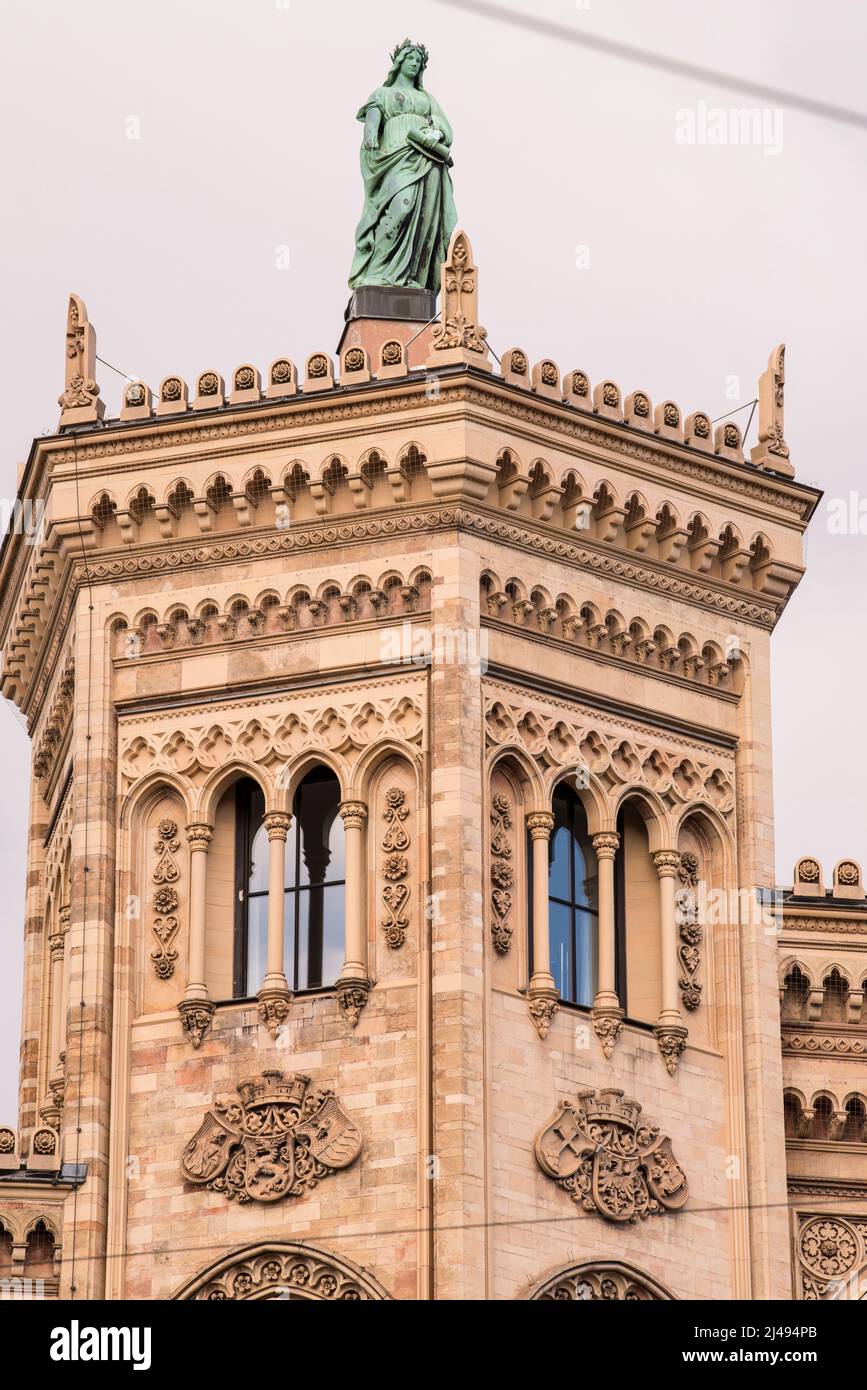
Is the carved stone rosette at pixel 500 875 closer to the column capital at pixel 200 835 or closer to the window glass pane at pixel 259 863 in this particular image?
the window glass pane at pixel 259 863

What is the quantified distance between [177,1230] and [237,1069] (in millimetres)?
1593

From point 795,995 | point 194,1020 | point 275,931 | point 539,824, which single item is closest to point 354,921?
point 275,931

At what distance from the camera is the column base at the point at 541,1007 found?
151 feet

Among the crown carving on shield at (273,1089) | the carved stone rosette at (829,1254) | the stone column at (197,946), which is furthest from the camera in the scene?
the carved stone rosette at (829,1254)

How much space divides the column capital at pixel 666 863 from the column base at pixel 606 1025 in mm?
1684

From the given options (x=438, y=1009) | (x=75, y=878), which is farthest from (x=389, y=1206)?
(x=75, y=878)

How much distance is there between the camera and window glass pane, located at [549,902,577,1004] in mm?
46688

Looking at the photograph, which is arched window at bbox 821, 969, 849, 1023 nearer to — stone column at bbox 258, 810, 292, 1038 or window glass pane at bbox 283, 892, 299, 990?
window glass pane at bbox 283, 892, 299, 990

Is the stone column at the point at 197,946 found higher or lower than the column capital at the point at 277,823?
lower

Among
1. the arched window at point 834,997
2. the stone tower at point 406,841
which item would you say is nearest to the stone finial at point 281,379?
the stone tower at point 406,841

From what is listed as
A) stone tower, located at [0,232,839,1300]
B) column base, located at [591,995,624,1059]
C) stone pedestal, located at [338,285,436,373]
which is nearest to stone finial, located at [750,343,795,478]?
stone tower, located at [0,232,839,1300]
